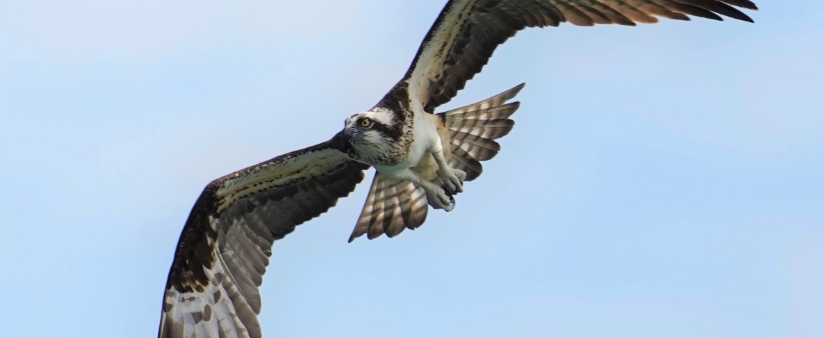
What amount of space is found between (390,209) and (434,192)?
32.3 inches

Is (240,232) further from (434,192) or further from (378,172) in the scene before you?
(434,192)

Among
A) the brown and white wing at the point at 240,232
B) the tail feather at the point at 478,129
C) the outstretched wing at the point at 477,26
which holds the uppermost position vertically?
the outstretched wing at the point at 477,26

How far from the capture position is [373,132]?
43.5 feet

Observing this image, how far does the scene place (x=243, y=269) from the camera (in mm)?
14516

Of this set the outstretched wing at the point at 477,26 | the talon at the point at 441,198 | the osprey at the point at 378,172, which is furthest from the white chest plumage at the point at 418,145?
the talon at the point at 441,198

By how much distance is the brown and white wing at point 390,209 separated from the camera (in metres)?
14.7

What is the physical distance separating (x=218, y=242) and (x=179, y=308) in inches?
30.1

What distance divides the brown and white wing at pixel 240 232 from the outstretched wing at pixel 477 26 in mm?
1104

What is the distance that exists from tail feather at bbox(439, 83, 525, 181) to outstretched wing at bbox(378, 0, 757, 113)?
16.0 inches

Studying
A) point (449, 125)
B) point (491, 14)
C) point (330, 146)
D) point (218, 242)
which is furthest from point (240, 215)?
point (491, 14)

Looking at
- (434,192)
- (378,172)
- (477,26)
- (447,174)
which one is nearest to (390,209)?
(378,172)

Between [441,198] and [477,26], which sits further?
[441,198]

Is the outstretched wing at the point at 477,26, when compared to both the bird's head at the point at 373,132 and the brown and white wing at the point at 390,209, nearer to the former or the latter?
the bird's head at the point at 373,132

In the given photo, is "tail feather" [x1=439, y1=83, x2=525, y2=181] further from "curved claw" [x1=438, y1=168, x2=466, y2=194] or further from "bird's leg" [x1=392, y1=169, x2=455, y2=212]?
"bird's leg" [x1=392, y1=169, x2=455, y2=212]
